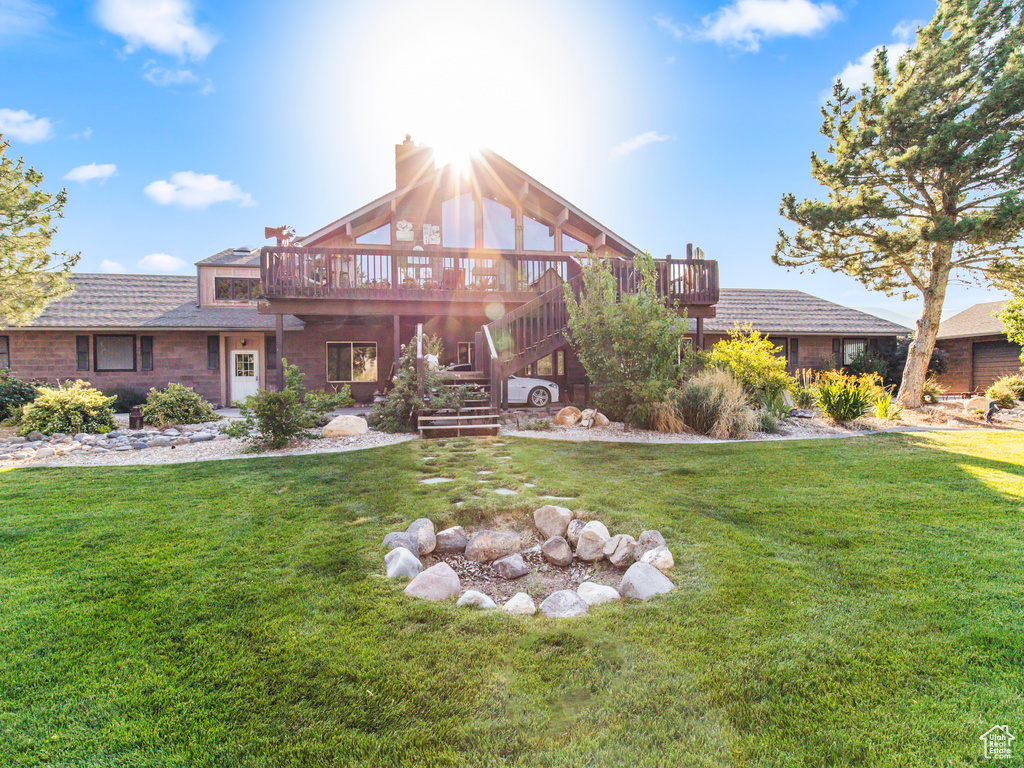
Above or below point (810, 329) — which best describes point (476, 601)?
below

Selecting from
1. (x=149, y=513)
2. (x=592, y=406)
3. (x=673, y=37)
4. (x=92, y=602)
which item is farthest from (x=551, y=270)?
(x=92, y=602)

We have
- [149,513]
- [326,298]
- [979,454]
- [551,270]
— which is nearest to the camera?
[149,513]

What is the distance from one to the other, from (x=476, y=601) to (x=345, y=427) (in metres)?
6.78

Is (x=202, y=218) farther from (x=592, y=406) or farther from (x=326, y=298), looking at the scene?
(x=592, y=406)

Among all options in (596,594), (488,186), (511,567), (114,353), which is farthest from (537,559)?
(114,353)

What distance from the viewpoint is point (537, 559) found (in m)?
3.45

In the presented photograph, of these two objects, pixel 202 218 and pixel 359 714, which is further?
pixel 202 218

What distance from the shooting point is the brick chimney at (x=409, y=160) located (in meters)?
15.0

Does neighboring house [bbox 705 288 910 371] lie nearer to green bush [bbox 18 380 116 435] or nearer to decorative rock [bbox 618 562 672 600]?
decorative rock [bbox 618 562 672 600]

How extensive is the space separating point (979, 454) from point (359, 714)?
8262 mm

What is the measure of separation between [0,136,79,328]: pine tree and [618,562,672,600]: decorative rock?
47.0ft

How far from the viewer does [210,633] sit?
229 cm

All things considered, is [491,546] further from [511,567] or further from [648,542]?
[648,542]

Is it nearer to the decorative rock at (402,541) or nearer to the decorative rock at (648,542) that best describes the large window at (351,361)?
the decorative rock at (402,541)
